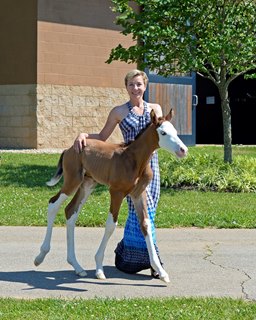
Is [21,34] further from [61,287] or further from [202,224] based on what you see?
[61,287]

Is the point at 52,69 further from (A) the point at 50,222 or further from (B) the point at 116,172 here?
(B) the point at 116,172

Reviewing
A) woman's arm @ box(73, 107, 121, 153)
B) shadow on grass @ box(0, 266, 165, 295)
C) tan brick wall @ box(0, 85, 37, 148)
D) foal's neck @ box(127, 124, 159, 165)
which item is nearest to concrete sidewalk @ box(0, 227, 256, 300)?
shadow on grass @ box(0, 266, 165, 295)

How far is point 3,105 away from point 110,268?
575 inches

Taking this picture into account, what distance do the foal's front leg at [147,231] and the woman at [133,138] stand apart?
0.20 meters

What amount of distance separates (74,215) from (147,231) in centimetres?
79

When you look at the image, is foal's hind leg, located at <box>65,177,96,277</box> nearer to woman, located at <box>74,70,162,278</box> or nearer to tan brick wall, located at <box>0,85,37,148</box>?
woman, located at <box>74,70,162,278</box>

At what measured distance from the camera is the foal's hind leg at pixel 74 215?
7585 mm

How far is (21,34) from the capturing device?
839 inches

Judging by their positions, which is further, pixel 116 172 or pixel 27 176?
pixel 27 176

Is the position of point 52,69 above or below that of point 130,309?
above

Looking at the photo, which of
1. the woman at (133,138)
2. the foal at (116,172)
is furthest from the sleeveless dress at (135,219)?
the foal at (116,172)

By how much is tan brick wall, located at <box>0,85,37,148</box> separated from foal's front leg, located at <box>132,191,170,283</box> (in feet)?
46.5

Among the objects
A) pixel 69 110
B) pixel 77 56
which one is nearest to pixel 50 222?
pixel 69 110

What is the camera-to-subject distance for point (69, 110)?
72.4ft
